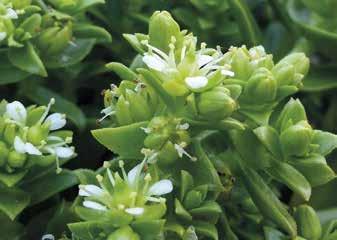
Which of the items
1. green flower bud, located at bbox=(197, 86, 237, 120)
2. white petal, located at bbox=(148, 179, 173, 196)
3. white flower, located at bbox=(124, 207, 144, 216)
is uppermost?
green flower bud, located at bbox=(197, 86, 237, 120)

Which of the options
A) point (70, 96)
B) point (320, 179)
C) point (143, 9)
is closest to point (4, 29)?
point (70, 96)

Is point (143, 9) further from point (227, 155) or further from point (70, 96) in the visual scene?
point (227, 155)

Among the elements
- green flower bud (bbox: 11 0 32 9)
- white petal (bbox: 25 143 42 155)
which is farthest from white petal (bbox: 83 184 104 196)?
green flower bud (bbox: 11 0 32 9)

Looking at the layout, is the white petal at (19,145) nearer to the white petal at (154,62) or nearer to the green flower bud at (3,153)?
the green flower bud at (3,153)

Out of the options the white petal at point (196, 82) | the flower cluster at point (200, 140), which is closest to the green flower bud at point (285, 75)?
the flower cluster at point (200, 140)

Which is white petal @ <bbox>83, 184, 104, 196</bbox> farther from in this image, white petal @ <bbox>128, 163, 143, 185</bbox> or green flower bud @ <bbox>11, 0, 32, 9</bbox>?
green flower bud @ <bbox>11, 0, 32, 9</bbox>

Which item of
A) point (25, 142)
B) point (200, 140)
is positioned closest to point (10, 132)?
point (25, 142)
